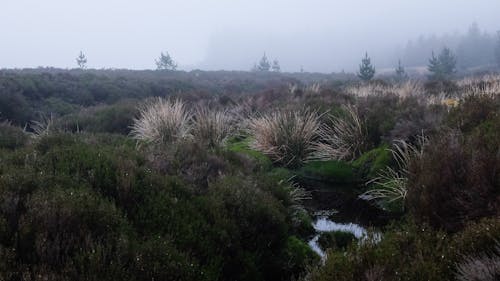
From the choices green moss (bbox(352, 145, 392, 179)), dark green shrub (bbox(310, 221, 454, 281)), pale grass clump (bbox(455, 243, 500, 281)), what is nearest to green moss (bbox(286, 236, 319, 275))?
dark green shrub (bbox(310, 221, 454, 281))

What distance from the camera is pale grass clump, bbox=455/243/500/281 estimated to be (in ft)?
7.49

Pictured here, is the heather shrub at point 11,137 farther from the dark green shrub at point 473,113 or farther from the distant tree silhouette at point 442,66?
the distant tree silhouette at point 442,66

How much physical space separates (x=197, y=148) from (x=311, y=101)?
5467 millimetres

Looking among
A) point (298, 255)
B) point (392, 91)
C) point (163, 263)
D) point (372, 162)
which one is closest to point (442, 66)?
point (392, 91)

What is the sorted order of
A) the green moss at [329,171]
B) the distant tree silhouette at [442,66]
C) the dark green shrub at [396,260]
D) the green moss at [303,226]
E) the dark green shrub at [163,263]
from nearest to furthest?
the dark green shrub at [396,260] < the dark green shrub at [163,263] < the green moss at [303,226] < the green moss at [329,171] < the distant tree silhouette at [442,66]

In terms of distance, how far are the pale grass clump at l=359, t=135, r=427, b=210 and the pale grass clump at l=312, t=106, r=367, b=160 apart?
3.27ft

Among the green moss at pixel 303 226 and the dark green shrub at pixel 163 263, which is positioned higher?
the dark green shrub at pixel 163 263

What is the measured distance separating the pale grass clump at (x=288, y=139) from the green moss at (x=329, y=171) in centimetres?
42

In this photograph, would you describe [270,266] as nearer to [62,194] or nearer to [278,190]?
[278,190]

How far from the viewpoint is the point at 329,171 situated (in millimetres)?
7961

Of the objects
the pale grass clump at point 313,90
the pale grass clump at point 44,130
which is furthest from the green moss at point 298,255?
the pale grass clump at point 313,90

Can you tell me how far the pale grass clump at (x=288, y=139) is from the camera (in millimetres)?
8734

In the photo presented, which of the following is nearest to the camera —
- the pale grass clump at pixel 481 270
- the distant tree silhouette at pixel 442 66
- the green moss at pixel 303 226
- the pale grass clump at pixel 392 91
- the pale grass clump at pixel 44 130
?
the pale grass clump at pixel 481 270

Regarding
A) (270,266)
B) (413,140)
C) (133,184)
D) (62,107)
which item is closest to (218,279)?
(270,266)
